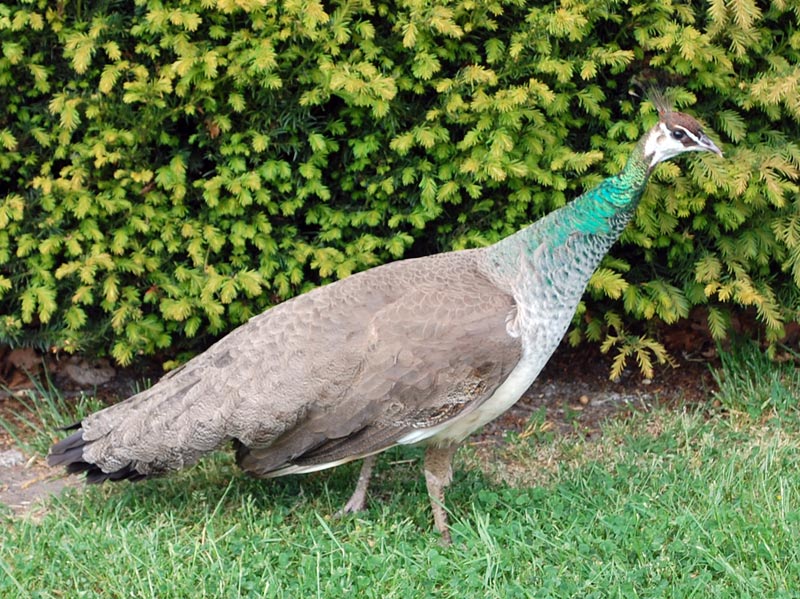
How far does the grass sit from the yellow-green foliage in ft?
2.25

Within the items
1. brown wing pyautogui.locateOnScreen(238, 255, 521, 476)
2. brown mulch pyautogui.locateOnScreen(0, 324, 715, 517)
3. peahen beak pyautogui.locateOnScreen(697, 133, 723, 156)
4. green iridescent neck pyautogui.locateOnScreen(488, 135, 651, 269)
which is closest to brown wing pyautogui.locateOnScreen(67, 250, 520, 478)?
brown wing pyautogui.locateOnScreen(238, 255, 521, 476)

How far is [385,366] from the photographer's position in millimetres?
3535

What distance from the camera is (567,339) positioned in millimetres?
5215

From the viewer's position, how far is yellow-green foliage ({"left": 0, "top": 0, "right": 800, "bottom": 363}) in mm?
4152

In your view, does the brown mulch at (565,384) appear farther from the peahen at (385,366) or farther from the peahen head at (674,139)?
the peahen head at (674,139)

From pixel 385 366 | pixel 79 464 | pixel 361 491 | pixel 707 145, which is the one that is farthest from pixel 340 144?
pixel 79 464

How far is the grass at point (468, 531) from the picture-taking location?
3.30 metres

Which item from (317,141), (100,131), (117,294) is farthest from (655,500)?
(100,131)

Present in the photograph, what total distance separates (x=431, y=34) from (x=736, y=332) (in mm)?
2126

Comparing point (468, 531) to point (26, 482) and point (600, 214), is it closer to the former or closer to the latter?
point (600, 214)

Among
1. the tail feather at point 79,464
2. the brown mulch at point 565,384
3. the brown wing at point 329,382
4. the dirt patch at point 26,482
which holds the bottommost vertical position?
the brown mulch at point 565,384

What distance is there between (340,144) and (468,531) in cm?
172

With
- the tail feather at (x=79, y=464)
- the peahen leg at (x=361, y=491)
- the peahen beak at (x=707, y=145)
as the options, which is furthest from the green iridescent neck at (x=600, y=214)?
the tail feather at (x=79, y=464)

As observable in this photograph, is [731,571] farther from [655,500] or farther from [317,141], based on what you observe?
[317,141]
